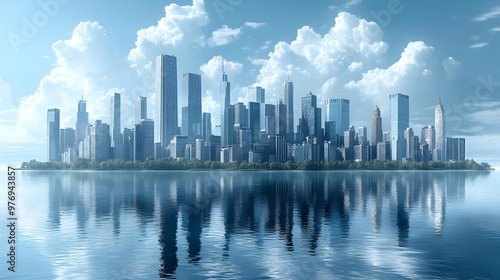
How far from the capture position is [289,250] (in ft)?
151

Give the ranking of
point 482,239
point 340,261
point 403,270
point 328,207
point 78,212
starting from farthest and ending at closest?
point 328,207, point 78,212, point 482,239, point 340,261, point 403,270

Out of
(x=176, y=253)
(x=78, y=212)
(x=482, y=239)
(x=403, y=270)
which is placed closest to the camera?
(x=403, y=270)

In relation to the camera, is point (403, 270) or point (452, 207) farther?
point (452, 207)

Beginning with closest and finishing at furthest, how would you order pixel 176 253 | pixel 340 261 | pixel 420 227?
pixel 340 261 < pixel 176 253 < pixel 420 227

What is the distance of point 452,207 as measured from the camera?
8912cm

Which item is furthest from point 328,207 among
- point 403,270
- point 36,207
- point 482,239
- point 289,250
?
point 36,207

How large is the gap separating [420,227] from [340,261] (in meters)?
26.1

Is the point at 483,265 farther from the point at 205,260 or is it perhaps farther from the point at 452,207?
the point at 452,207

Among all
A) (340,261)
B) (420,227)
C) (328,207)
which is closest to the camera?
(340,261)

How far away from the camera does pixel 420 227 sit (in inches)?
2437

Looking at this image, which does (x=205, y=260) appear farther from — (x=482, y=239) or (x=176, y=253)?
(x=482, y=239)

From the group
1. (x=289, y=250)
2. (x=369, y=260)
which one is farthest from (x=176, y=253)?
(x=369, y=260)

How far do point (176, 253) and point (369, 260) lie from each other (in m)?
20.6

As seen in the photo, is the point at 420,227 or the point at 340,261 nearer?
the point at 340,261
